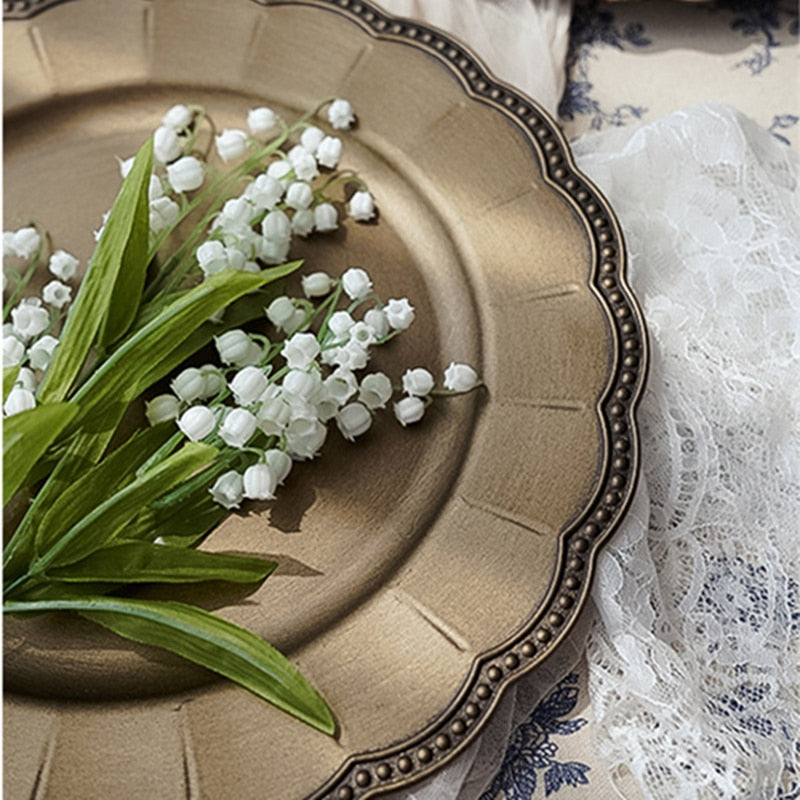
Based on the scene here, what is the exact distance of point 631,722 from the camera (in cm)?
65

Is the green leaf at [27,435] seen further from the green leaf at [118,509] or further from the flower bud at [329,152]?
the flower bud at [329,152]

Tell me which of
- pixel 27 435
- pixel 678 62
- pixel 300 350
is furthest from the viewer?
pixel 678 62

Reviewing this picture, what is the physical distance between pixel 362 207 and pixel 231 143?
112 mm

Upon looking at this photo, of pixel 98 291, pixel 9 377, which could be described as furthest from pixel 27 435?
pixel 98 291

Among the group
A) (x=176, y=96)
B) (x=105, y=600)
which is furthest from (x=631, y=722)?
(x=176, y=96)

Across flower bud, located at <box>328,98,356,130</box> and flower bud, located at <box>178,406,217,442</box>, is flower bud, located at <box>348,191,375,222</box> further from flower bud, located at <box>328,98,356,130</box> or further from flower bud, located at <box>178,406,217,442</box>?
flower bud, located at <box>178,406,217,442</box>

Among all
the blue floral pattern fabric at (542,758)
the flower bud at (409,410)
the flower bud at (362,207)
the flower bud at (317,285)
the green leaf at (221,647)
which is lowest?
the blue floral pattern fabric at (542,758)

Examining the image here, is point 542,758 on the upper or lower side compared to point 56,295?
lower

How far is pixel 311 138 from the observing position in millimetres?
823

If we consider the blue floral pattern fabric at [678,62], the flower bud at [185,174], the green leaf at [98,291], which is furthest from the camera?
the blue floral pattern fabric at [678,62]

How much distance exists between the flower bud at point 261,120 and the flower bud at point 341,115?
4cm

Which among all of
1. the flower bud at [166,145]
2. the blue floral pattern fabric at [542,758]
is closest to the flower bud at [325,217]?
the flower bud at [166,145]

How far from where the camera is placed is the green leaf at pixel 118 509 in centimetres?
63

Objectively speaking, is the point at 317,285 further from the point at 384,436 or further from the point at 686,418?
the point at 686,418
